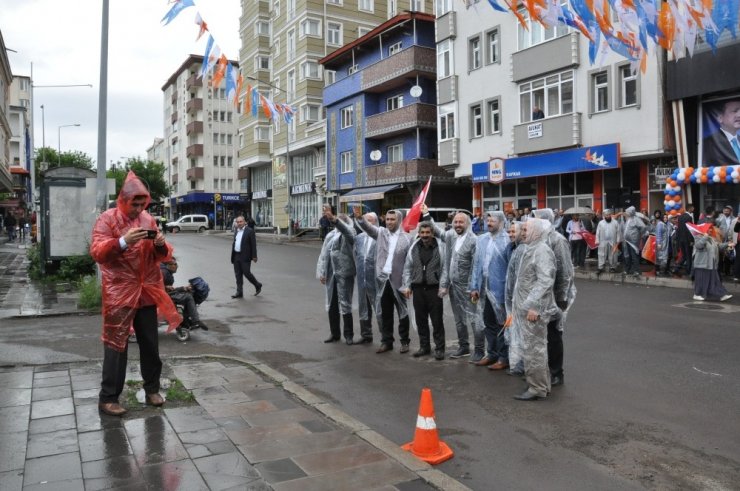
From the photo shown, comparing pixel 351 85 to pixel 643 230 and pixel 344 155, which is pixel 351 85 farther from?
pixel 643 230

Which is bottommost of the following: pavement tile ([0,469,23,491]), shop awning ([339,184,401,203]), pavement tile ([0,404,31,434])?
pavement tile ([0,469,23,491])

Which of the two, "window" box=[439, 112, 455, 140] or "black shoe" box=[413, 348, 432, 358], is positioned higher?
"window" box=[439, 112, 455, 140]

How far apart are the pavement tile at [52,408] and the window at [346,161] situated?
34.3 metres

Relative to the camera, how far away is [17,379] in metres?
6.38

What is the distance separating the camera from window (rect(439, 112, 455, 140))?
30.1 metres

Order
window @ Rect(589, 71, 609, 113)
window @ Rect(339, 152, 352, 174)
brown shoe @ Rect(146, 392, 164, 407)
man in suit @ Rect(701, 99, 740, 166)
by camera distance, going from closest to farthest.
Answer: brown shoe @ Rect(146, 392, 164, 407), man in suit @ Rect(701, 99, 740, 166), window @ Rect(589, 71, 609, 113), window @ Rect(339, 152, 352, 174)

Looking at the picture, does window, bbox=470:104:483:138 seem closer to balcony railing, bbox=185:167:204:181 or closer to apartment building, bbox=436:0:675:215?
apartment building, bbox=436:0:675:215

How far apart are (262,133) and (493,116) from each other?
3002cm

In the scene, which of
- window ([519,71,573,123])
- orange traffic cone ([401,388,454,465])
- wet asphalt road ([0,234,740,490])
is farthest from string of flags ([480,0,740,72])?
window ([519,71,573,123])

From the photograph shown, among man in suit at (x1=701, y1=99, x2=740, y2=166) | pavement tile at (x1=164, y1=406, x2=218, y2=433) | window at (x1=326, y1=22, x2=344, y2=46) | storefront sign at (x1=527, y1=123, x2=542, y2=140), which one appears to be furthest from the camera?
window at (x1=326, y1=22, x2=344, y2=46)

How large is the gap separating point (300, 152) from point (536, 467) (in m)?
44.7

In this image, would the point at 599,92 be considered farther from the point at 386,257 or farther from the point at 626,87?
the point at 386,257

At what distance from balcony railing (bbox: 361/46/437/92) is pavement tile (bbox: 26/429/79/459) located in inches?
1174

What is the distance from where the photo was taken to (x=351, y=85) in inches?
1510
